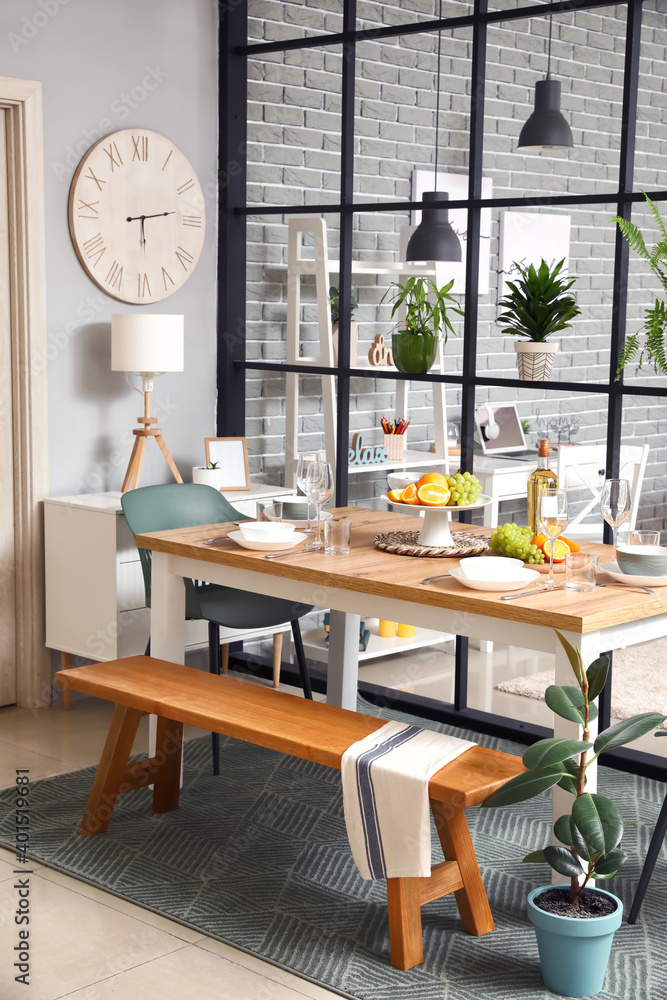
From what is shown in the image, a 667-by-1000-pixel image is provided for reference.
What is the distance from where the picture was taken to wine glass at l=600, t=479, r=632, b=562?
2699 millimetres

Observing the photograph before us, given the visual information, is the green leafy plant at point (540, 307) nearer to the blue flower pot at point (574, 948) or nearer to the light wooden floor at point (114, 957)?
the blue flower pot at point (574, 948)

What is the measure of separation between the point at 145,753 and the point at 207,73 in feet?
8.20

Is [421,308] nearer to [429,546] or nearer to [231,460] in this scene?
[231,460]

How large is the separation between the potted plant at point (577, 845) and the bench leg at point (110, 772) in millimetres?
1137

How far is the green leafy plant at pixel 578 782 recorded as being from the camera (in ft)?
6.95

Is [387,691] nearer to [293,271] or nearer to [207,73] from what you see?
[293,271]

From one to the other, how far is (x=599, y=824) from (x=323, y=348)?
2.43 m

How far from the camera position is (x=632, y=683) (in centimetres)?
442

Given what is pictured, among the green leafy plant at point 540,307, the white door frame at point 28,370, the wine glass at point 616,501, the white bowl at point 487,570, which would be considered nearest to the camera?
the white bowl at point 487,570

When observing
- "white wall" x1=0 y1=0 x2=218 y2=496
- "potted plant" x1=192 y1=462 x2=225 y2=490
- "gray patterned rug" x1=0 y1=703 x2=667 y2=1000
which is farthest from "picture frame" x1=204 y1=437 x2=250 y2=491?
"gray patterned rug" x1=0 y1=703 x2=667 y2=1000

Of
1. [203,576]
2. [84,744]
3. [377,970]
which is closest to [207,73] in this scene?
[203,576]

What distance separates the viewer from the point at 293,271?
4406mm

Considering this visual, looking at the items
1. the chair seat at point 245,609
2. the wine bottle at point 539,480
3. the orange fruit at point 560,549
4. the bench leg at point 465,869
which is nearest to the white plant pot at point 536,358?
the wine bottle at point 539,480

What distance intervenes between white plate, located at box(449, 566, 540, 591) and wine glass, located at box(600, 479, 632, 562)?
0.30m
